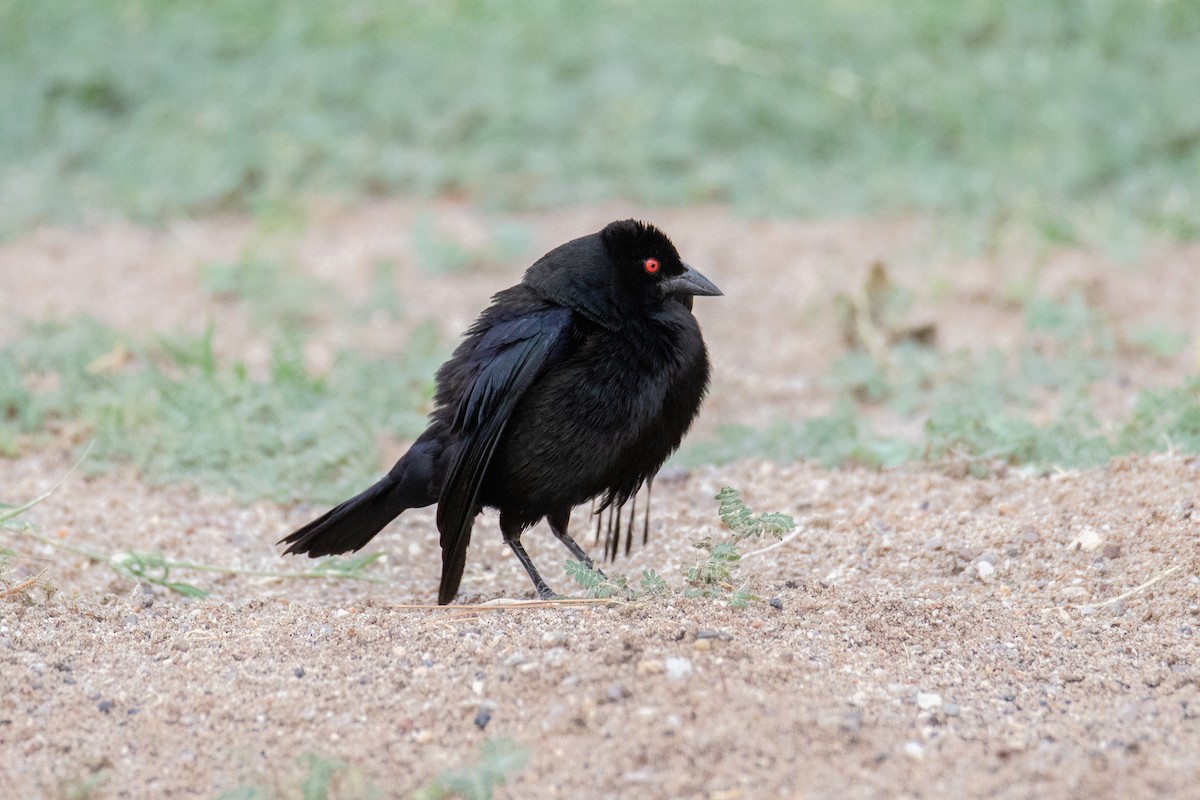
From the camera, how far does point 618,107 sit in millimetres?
9562

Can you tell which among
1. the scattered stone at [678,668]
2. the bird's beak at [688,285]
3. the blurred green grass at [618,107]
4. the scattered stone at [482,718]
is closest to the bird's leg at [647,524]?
the bird's beak at [688,285]

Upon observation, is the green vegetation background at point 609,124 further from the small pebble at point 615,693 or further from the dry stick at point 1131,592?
the small pebble at point 615,693

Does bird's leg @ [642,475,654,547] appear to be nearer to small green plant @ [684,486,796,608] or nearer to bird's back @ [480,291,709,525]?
bird's back @ [480,291,709,525]

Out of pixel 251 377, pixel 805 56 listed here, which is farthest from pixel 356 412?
pixel 805 56

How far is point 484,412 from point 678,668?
4.13 feet

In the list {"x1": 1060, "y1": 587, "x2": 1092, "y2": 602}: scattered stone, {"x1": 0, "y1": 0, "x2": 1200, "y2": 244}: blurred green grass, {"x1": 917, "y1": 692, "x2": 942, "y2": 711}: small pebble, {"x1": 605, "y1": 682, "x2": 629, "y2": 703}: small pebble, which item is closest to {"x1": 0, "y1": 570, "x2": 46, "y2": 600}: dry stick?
{"x1": 605, "y1": 682, "x2": 629, "y2": 703}: small pebble

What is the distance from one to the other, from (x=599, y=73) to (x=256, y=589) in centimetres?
621

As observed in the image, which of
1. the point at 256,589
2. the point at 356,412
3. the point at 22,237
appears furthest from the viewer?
the point at 22,237

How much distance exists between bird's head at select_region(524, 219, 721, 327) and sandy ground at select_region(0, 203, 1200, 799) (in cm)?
89

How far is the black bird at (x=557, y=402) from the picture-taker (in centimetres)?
434

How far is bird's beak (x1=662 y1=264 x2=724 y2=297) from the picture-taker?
4.71 metres

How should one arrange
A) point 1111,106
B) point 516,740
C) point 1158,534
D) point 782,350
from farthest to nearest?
1. point 1111,106
2. point 782,350
3. point 1158,534
4. point 516,740

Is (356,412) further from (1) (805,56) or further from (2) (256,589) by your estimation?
(1) (805,56)

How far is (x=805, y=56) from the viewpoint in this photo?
1023cm
